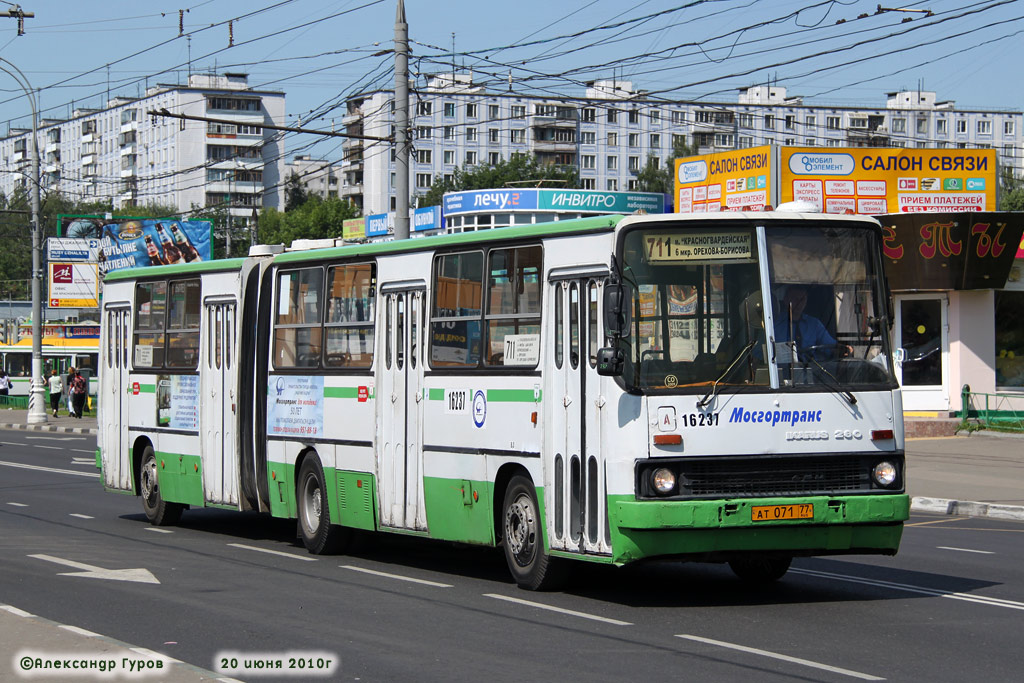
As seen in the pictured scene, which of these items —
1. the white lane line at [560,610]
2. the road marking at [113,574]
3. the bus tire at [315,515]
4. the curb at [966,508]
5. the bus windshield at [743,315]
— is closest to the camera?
the white lane line at [560,610]

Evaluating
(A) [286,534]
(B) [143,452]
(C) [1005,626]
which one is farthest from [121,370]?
(C) [1005,626]

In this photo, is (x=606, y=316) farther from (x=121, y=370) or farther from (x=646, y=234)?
(x=121, y=370)

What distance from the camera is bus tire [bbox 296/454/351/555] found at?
46.4 ft

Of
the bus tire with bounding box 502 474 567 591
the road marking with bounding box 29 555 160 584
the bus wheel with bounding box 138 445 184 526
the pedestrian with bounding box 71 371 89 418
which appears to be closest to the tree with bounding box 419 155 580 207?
the pedestrian with bounding box 71 371 89 418

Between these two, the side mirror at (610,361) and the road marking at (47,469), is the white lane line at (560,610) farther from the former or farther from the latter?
the road marking at (47,469)

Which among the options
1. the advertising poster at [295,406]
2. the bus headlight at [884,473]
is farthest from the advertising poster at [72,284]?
the bus headlight at [884,473]

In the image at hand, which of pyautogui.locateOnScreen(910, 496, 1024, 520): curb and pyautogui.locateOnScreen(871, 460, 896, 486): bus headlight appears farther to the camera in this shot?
pyautogui.locateOnScreen(910, 496, 1024, 520): curb

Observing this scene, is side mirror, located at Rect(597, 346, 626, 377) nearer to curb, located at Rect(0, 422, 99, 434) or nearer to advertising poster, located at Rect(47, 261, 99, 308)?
curb, located at Rect(0, 422, 99, 434)

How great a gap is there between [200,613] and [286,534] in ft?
20.5

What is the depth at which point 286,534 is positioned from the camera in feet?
53.9

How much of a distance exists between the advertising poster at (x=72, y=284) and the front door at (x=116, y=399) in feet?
114

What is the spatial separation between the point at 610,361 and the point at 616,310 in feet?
1.32

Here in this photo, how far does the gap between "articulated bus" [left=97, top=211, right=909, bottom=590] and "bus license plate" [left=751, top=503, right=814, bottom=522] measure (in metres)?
0.01

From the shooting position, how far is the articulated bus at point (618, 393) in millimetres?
10078
